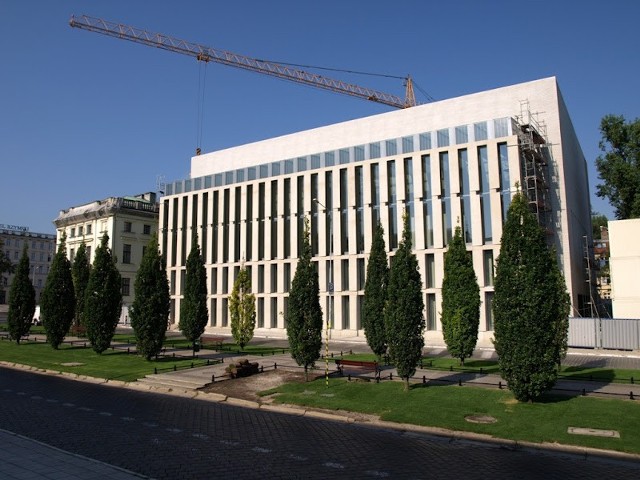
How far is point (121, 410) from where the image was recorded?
18.7 metres

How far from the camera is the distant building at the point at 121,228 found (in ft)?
246

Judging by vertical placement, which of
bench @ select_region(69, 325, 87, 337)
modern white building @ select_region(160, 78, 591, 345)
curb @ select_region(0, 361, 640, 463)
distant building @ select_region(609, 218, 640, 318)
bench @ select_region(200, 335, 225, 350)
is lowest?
curb @ select_region(0, 361, 640, 463)

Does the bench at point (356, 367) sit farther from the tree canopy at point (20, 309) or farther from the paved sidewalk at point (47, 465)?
the tree canopy at point (20, 309)

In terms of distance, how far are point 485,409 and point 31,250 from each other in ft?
430

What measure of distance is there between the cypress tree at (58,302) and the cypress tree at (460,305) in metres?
28.7

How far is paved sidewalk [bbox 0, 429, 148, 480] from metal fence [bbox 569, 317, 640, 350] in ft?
122

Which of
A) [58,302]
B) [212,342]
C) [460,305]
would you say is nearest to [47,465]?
[460,305]

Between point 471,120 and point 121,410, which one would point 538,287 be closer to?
point 121,410

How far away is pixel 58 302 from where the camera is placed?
38.9 m

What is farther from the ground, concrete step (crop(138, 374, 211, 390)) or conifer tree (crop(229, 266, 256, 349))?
conifer tree (crop(229, 266, 256, 349))

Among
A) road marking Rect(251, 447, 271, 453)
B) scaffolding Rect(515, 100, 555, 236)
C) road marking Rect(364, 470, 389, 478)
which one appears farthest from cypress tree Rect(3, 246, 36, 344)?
scaffolding Rect(515, 100, 555, 236)

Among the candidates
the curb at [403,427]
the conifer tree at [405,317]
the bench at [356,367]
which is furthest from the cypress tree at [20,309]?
the conifer tree at [405,317]

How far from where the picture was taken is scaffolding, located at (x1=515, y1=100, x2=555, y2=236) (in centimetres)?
4428

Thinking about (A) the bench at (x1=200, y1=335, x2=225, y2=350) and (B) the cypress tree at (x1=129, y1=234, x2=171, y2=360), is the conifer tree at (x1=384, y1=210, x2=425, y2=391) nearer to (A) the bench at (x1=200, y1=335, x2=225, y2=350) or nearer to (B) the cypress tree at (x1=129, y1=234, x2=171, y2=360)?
(B) the cypress tree at (x1=129, y1=234, x2=171, y2=360)
